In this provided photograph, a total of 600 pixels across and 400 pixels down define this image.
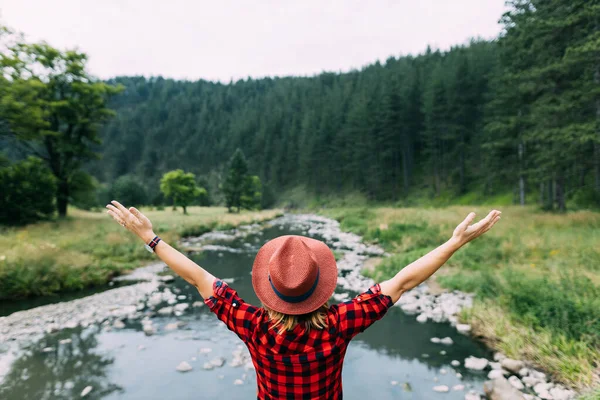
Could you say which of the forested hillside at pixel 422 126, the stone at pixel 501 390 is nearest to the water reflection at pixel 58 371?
the stone at pixel 501 390

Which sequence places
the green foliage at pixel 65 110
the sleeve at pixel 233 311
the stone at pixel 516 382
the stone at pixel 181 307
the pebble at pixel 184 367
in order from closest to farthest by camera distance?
1. the sleeve at pixel 233 311
2. the stone at pixel 516 382
3. the pebble at pixel 184 367
4. the stone at pixel 181 307
5. the green foliage at pixel 65 110

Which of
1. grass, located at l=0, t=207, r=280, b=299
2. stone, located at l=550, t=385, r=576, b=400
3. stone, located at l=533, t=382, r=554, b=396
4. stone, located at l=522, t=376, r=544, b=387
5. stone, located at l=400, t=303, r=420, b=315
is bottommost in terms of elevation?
stone, located at l=400, t=303, r=420, b=315

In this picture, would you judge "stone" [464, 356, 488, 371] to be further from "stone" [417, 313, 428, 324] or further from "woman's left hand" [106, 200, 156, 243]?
"woman's left hand" [106, 200, 156, 243]

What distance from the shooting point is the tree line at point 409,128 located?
56.5 feet

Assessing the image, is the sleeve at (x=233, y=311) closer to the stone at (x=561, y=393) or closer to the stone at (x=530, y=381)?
the stone at (x=561, y=393)

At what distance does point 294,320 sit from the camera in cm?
165

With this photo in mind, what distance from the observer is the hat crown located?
1532 mm

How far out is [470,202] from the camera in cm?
4184

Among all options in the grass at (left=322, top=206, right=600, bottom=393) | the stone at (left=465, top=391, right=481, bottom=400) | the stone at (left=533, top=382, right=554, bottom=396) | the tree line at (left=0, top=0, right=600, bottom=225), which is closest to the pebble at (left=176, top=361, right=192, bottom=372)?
the stone at (left=465, top=391, right=481, bottom=400)

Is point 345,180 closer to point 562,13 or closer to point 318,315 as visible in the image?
point 562,13

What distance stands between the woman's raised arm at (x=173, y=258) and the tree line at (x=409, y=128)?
1686 cm

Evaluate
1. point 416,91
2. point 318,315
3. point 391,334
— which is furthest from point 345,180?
point 318,315

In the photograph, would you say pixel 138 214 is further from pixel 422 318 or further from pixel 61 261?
pixel 61 261

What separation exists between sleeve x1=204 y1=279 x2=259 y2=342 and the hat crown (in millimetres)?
312
